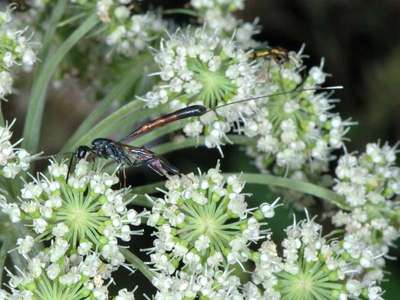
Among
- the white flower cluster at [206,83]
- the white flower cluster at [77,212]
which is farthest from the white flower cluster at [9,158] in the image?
the white flower cluster at [206,83]

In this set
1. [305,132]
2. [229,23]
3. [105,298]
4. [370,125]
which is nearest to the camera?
[105,298]

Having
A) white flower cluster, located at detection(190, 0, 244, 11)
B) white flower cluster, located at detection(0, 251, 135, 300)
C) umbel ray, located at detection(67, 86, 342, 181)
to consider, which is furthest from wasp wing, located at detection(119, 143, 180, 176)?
white flower cluster, located at detection(190, 0, 244, 11)

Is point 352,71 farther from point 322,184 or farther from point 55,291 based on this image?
point 55,291

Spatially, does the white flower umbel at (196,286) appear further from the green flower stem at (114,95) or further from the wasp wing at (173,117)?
the green flower stem at (114,95)

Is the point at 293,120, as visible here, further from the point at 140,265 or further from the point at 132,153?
the point at 140,265

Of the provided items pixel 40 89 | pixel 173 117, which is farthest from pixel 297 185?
pixel 40 89

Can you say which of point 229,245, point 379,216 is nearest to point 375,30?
point 379,216
